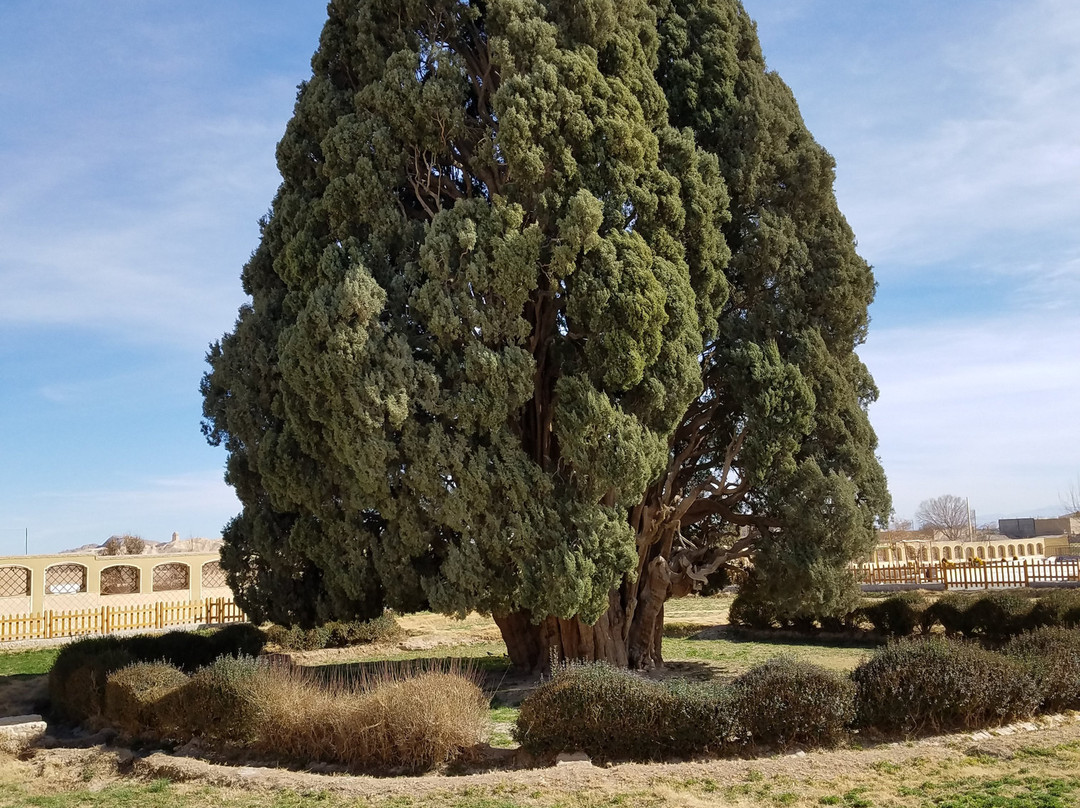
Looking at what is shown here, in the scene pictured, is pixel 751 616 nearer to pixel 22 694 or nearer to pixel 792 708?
pixel 792 708

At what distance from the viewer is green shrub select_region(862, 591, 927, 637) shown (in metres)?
21.8

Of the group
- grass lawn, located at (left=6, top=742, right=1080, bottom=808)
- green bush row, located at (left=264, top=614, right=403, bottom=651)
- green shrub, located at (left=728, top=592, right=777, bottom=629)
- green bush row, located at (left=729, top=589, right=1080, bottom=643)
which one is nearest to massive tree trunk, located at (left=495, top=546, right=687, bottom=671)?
grass lawn, located at (left=6, top=742, right=1080, bottom=808)

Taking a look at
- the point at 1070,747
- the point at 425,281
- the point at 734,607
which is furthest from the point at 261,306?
the point at 734,607

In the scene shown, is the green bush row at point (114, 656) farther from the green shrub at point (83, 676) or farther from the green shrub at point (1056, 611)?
the green shrub at point (1056, 611)

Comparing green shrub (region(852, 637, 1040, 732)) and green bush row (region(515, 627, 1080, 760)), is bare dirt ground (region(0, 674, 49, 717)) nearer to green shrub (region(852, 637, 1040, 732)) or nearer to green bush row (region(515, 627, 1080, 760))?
green bush row (region(515, 627, 1080, 760))

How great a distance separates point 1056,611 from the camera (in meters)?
19.1

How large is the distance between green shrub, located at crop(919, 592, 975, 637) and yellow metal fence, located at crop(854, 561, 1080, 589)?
8.23m

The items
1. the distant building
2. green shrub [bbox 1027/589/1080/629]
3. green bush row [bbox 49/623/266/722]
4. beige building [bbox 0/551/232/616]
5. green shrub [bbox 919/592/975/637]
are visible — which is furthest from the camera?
the distant building

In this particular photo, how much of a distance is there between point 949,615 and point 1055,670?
1164 cm

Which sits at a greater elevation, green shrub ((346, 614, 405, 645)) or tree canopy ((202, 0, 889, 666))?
tree canopy ((202, 0, 889, 666))

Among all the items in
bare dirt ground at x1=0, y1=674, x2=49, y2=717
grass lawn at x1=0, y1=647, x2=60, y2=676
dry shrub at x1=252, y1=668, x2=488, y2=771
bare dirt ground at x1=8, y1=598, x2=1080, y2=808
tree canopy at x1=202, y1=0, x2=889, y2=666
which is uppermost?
tree canopy at x1=202, y1=0, x2=889, y2=666

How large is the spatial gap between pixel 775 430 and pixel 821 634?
10.9 meters

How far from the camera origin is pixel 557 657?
1391 centimetres

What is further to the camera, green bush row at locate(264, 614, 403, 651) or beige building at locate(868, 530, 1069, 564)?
beige building at locate(868, 530, 1069, 564)
